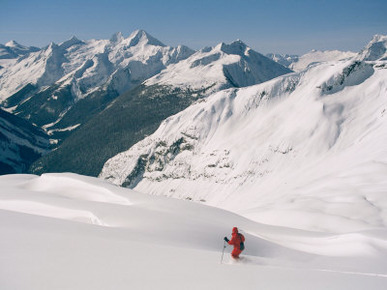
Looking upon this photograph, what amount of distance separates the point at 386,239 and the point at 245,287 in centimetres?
1564

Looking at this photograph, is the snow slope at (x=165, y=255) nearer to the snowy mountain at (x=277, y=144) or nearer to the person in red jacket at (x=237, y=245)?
the person in red jacket at (x=237, y=245)

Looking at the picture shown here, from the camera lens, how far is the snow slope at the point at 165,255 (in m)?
8.40

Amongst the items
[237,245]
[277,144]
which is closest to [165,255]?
[237,245]

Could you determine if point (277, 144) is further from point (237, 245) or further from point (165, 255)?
point (165, 255)

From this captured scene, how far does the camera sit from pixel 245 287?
326 inches

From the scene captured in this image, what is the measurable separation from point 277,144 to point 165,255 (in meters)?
118

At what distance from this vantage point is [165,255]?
10828mm

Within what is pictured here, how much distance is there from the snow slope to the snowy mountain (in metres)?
39.4

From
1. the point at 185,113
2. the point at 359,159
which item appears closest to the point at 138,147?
the point at 185,113

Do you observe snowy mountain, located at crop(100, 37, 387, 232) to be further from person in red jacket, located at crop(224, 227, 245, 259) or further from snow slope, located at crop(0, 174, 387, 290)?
person in red jacket, located at crop(224, 227, 245, 259)


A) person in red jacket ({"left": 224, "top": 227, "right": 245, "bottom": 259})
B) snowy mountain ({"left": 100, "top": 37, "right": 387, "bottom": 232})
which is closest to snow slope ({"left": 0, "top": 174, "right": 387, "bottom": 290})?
person in red jacket ({"left": 224, "top": 227, "right": 245, "bottom": 259})

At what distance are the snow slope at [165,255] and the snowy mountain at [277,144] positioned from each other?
129 ft

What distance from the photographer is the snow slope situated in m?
8.40

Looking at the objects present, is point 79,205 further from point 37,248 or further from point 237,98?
point 237,98
